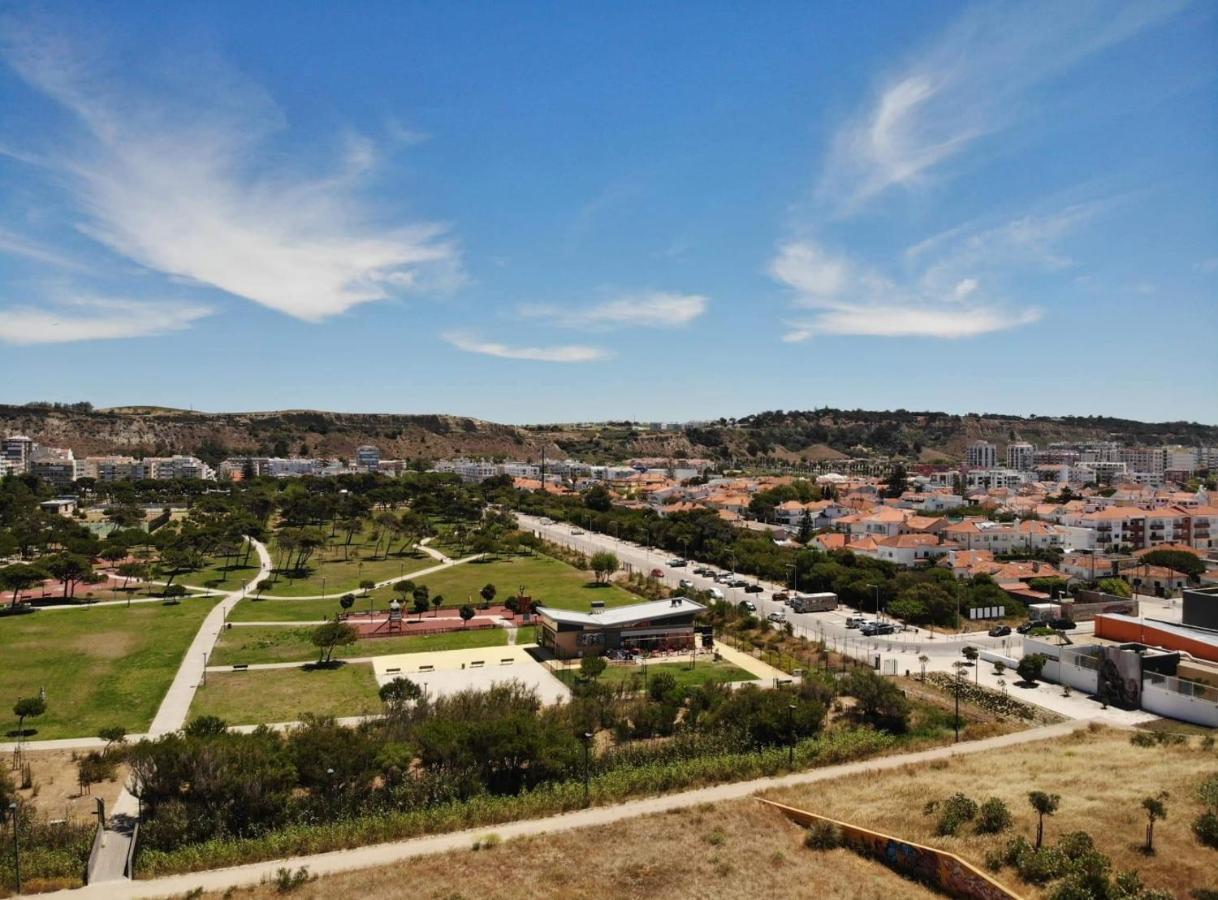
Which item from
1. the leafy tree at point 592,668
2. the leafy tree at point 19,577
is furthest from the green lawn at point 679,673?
the leafy tree at point 19,577

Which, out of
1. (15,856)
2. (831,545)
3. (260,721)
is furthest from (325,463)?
(15,856)

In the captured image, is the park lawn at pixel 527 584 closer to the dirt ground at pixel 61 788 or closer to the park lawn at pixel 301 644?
the park lawn at pixel 301 644

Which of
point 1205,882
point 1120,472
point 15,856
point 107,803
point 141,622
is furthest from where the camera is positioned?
point 1120,472

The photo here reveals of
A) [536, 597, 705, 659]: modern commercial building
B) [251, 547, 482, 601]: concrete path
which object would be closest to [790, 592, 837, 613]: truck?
[536, 597, 705, 659]: modern commercial building

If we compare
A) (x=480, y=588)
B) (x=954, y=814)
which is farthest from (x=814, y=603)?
(x=954, y=814)

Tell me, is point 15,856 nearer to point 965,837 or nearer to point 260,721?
point 260,721

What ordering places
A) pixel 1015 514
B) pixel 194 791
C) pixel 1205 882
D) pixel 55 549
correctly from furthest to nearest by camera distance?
pixel 1015 514, pixel 55 549, pixel 194 791, pixel 1205 882
